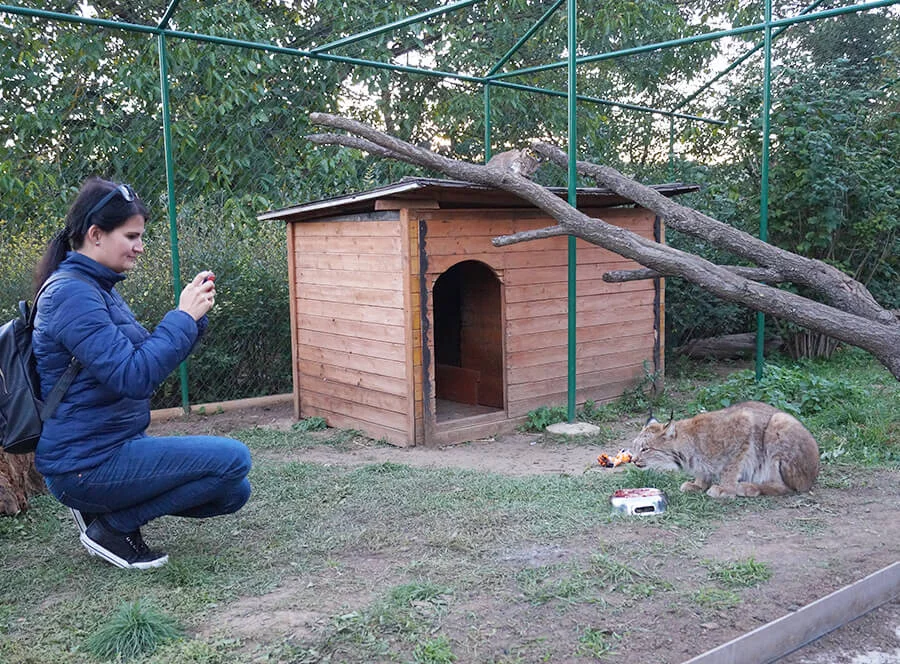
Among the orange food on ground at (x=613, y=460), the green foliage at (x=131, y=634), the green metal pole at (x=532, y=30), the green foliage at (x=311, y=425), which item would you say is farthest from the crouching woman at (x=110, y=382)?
the green metal pole at (x=532, y=30)

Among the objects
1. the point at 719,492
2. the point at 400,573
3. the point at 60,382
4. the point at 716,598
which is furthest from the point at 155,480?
the point at 719,492

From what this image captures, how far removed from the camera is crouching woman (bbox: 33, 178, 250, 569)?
3152 millimetres

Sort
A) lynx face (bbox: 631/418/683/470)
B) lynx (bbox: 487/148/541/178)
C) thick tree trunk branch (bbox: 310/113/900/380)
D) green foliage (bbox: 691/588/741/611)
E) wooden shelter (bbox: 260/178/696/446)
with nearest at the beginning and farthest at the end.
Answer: green foliage (bbox: 691/588/741/611), lynx face (bbox: 631/418/683/470), thick tree trunk branch (bbox: 310/113/900/380), wooden shelter (bbox: 260/178/696/446), lynx (bbox: 487/148/541/178)

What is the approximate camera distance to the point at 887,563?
3.56 m

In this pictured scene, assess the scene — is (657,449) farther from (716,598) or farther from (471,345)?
(471,345)

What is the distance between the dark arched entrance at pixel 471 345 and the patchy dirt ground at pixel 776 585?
2.19 meters

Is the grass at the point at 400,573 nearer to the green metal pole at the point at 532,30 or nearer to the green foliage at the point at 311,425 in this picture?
the green foliage at the point at 311,425

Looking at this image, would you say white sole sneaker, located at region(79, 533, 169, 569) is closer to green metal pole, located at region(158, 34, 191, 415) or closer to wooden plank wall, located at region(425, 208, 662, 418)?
wooden plank wall, located at region(425, 208, 662, 418)

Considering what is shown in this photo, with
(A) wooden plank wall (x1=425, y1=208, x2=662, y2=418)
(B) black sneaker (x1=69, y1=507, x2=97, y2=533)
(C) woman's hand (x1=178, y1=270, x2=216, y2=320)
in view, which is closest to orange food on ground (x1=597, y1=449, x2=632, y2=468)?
(A) wooden plank wall (x1=425, y1=208, x2=662, y2=418)

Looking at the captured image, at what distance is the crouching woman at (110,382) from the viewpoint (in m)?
3.15

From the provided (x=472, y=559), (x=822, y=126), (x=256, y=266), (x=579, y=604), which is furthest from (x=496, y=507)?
(x=822, y=126)

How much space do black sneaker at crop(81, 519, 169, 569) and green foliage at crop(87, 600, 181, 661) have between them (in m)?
0.63

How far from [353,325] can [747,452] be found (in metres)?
3.48

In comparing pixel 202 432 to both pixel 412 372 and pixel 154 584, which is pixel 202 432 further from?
pixel 154 584
